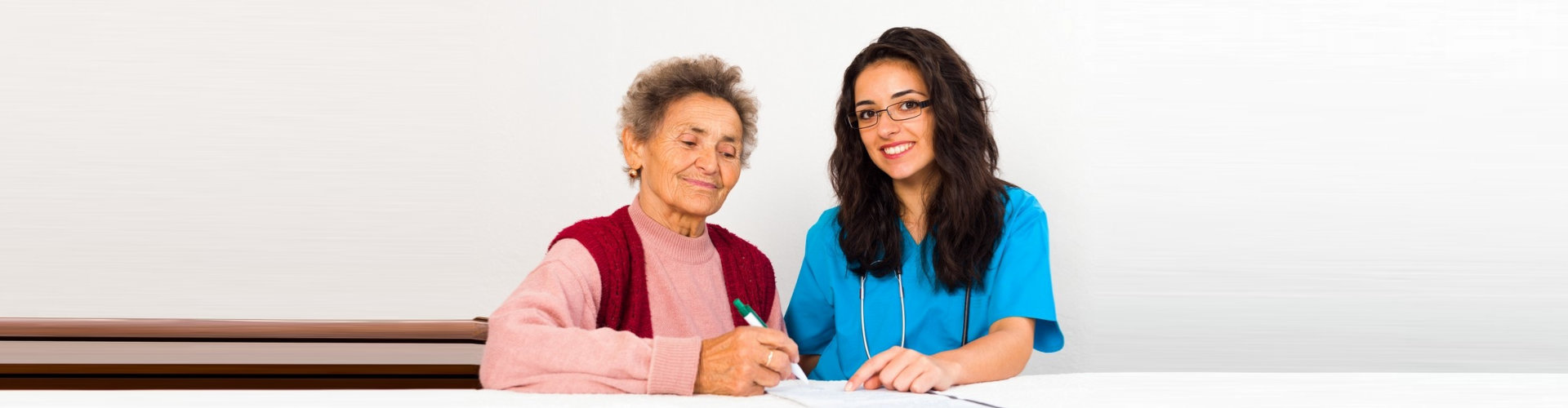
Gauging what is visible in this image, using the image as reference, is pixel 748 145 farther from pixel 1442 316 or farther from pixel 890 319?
pixel 1442 316

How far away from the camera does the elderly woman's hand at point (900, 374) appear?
126 cm

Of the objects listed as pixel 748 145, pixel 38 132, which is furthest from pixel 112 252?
pixel 748 145

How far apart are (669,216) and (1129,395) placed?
84 cm

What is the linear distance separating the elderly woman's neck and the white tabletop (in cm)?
50

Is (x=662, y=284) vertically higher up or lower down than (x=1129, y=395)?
higher up

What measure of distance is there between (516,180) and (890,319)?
1181 mm

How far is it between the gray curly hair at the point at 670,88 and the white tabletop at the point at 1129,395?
616 mm

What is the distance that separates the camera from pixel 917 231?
1915mm

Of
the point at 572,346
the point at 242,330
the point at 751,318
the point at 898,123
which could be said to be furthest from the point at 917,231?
the point at 242,330

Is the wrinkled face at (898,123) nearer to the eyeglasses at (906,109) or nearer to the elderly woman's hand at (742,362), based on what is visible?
the eyeglasses at (906,109)

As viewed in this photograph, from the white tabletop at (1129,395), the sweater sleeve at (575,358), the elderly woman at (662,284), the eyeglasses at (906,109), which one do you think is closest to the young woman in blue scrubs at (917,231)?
the eyeglasses at (906,109)

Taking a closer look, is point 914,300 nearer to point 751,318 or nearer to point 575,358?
point 751,318

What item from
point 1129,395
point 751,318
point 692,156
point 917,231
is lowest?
point 1129,395

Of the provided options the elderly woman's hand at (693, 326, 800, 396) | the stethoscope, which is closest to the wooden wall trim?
the stethoscope
